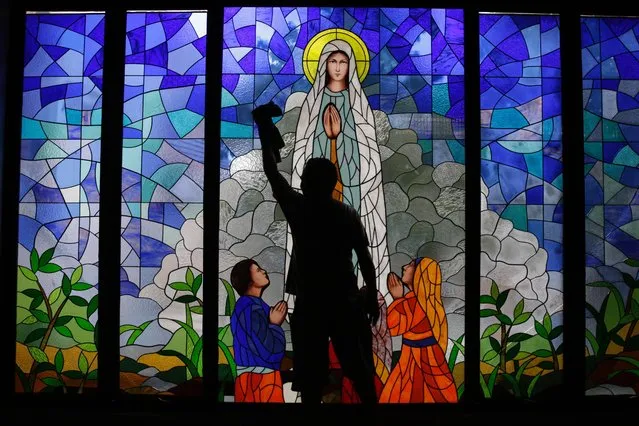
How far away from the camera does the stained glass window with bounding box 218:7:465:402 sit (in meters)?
4.31

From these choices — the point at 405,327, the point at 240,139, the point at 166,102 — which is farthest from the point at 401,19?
the point at 405,327

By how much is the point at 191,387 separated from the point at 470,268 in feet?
5.70

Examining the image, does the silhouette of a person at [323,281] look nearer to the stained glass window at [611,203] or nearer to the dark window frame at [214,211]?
the dark window frame at [214,211]

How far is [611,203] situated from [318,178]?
73.1 inches

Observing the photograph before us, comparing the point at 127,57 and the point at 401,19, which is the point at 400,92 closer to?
the point at 401,19

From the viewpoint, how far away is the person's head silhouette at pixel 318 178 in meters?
3.66

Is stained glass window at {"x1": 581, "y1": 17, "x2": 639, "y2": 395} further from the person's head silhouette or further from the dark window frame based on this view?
the person's head silhouette

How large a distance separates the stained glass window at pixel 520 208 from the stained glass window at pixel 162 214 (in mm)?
1672

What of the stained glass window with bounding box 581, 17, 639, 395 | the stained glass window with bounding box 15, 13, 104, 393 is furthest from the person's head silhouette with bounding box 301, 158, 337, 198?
the stained glass window with bounding box 581, 17, 639, 395

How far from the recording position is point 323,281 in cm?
363

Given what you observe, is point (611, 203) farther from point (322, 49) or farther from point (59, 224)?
point (59, 224)

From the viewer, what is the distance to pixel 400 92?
4395mm

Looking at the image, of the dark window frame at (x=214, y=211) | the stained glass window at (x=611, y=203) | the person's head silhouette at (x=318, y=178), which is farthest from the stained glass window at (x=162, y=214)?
the stained glass window at (x=611, y=203)

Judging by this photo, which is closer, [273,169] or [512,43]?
Answer: [273,169]
